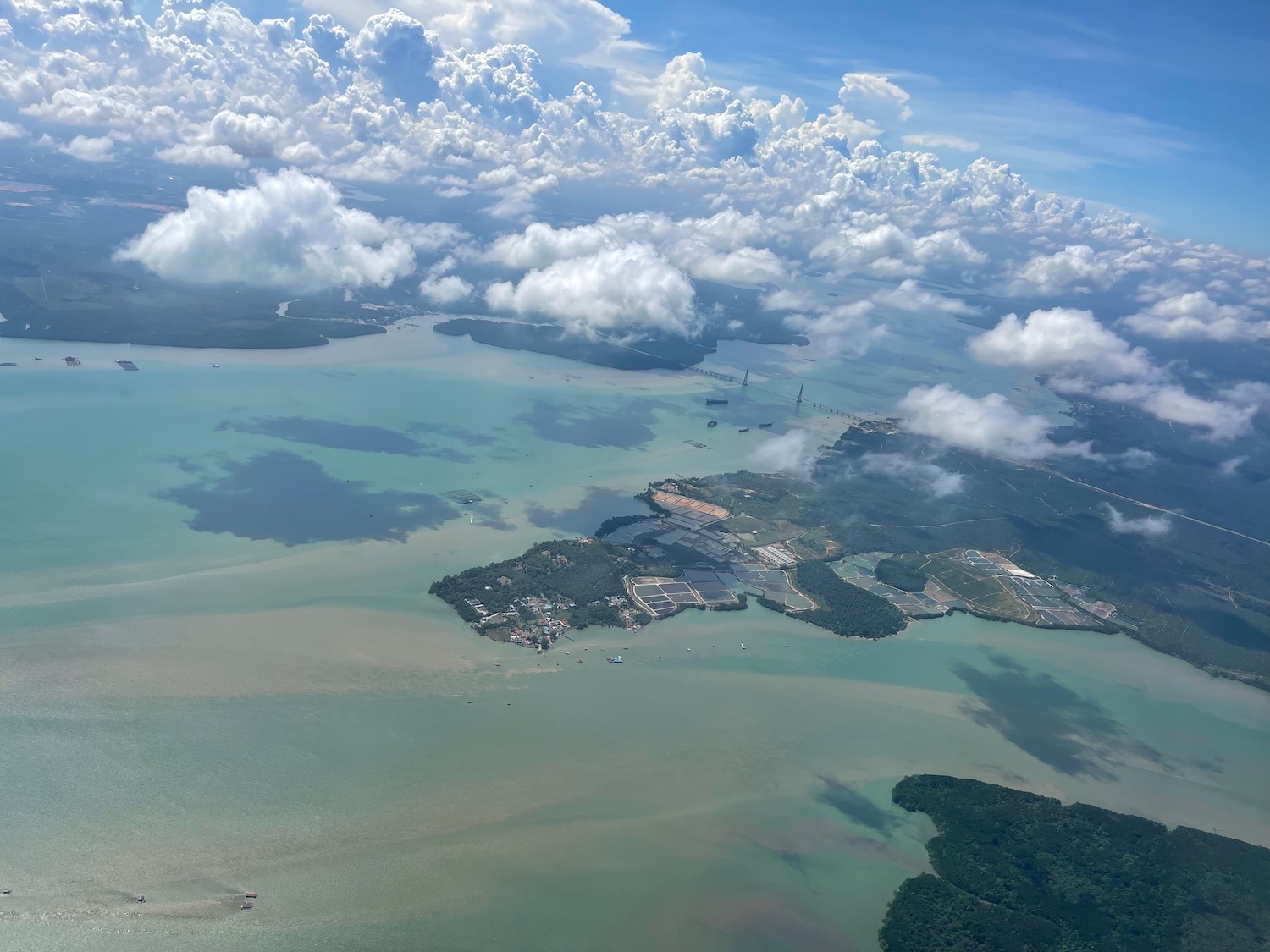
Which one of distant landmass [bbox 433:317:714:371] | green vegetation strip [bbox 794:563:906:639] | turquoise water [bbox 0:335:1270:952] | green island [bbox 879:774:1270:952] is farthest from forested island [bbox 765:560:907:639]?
distant landmass [bbox 433:317:714:371]

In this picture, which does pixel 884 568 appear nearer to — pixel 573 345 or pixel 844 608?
pixel 844 608

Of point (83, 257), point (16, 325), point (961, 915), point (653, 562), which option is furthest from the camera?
point (83, 257)

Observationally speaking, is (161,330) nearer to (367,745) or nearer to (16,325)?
(16,325)

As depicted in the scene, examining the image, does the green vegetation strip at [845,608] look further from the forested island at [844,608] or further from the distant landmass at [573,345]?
the distant landmass at [573,345]

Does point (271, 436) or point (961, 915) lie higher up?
point (271, 436)

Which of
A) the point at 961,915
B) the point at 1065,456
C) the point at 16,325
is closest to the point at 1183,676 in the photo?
the point at 961,915

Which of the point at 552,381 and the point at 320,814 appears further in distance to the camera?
the point at 552,381

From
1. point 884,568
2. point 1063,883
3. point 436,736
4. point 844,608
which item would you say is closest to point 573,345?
point 884,568
